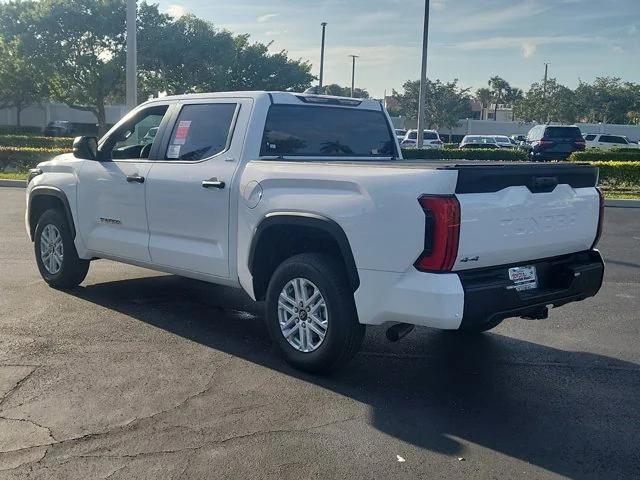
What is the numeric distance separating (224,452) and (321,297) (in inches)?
56.2

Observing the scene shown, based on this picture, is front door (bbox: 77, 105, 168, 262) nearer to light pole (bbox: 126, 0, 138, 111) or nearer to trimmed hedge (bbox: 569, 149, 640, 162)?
light pole (bbox: 126, 0, 138, 111)

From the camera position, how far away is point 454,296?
434 centimetres

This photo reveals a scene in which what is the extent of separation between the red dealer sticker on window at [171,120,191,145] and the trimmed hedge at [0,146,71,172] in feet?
54.7

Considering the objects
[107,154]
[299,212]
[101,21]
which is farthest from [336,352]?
[101,21]

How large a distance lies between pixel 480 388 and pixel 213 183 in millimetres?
2492

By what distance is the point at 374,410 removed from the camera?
4.56 m

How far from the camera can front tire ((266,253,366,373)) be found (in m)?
4.89

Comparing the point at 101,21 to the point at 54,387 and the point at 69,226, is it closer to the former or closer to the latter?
the point at 69,226

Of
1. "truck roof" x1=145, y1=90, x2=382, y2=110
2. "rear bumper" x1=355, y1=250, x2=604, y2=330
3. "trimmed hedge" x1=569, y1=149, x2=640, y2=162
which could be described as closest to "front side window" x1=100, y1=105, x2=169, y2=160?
"truck roof" x1=145, y1=90, x2=382, y2=110

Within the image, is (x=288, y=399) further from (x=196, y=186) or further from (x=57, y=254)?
(x=57, y=254)

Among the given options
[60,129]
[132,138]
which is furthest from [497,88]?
[132,138]

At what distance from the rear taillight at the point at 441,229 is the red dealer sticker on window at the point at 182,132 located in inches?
107

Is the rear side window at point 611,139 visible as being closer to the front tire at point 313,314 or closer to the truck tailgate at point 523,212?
the truck tailgate at point 523,212

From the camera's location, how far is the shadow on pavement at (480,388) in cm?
407
